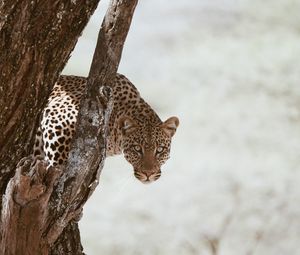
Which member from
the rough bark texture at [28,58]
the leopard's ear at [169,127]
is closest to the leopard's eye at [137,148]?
the leopard's ear at [169,127]

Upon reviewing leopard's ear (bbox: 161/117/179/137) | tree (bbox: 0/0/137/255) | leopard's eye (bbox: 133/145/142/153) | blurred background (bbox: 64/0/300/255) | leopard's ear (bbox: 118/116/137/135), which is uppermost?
blurred background (bbox: 64/0/300/255)

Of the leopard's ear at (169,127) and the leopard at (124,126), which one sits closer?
the leopard at (124,126)

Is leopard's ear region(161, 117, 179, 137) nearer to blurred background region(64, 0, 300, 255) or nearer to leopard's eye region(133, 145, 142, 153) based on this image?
leopard's eye region(133, 145, 142, 153)

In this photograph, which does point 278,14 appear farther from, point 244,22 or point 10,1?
point 10,1

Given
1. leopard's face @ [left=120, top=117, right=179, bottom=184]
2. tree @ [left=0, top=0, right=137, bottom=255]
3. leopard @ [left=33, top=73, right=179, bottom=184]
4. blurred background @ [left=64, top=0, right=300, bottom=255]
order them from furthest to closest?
blurred background @ [left=64, top=0, right=300, bottom=255]
leopard's face @ [left=120, top=117, right=179, bottom=184]
leopard @ [left=33, top=73, right=179, bottom=184]
tree @ [left=0, top=0, right=137, bottom=255]

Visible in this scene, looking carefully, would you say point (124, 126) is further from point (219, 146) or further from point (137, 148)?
point (219, 146)

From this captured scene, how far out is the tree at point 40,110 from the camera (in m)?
3.19

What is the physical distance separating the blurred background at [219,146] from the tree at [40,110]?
13.4 feet

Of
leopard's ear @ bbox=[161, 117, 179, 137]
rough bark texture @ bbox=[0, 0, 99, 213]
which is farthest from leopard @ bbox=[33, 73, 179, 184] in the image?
rough bark texture @ bbox=[0, 0, 99, 213]

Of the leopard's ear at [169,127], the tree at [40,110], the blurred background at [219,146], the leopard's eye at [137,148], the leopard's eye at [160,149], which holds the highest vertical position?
the blurred background at [219,146]

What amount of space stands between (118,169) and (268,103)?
4.07 ft

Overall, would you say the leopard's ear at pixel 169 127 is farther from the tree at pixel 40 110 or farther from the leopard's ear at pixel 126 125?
the tree at pixel 40 110

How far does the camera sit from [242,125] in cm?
790

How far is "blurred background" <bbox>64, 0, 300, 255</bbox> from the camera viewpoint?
7.78m
